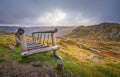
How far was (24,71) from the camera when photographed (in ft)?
20.6

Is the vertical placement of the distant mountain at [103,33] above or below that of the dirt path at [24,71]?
below

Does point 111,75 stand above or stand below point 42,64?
below

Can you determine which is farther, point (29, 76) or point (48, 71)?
point (48, 71)

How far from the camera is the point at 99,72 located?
27.3ft

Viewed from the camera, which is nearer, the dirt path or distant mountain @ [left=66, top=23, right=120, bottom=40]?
the dirt path

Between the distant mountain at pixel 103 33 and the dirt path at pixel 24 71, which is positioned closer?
the dirt path at pixel 24 71

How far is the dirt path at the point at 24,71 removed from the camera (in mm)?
6107

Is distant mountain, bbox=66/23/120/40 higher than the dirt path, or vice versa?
the dirt path

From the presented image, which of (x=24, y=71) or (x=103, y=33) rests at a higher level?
(x=24, y=71)

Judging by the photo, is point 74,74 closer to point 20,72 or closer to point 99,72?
point 99,72

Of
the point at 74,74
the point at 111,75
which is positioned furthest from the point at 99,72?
the point at 74,74

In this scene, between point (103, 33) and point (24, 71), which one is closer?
point (24, 71)

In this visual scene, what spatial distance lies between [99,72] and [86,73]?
4.36 feet

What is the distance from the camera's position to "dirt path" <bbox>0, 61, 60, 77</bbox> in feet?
20.0
